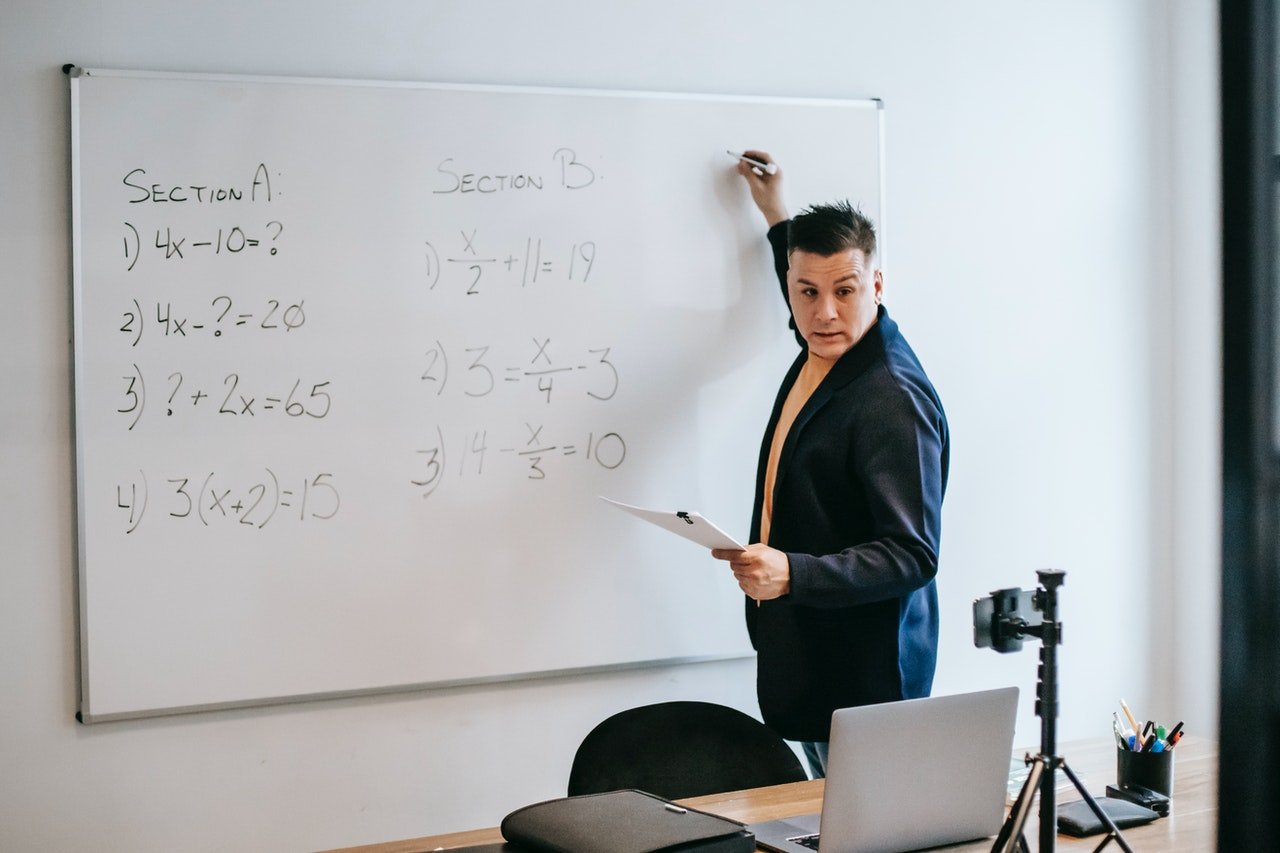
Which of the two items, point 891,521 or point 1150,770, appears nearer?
point 1150,770

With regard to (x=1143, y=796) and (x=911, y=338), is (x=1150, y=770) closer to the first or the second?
(x=1143, y=796)

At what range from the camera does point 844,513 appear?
2.20 m

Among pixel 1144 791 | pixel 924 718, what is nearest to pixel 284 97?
pixel 924 718

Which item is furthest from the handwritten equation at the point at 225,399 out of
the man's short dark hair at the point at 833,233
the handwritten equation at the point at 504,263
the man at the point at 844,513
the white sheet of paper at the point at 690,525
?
the man's short dark hair at the point at 833,233

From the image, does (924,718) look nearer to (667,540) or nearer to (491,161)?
(667,540)

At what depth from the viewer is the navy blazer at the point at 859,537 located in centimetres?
204

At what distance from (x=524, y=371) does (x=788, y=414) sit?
588mm

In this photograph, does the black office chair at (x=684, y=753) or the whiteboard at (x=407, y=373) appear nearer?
the black office chair at (x=684, y=753)

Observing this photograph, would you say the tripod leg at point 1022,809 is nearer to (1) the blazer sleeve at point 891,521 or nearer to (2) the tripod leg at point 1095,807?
(2) the tripod leg at point 1095,807

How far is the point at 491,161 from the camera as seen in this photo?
2469 millimetres

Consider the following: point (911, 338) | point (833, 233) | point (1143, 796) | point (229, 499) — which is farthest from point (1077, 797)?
point (229, 499)

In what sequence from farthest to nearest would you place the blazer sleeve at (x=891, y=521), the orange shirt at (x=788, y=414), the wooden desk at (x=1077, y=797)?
the orange shirt at (x=788, y=414) → the blazer sleeve at (x=891, y=521) → the wooden desk at (x=1077, y=797)

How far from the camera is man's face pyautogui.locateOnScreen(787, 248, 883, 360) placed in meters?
2.26

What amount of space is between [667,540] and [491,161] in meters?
0.94
